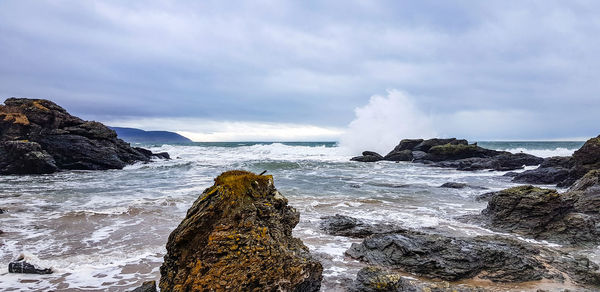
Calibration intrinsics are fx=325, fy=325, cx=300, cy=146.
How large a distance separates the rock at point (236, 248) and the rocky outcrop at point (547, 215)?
260 inches

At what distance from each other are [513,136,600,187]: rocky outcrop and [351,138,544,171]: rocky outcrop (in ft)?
19.1

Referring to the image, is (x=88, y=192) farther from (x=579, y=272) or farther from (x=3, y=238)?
(x=579, y=272)

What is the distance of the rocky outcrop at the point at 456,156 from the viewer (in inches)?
1177

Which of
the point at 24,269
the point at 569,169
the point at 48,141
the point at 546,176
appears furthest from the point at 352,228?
the point at 48,141

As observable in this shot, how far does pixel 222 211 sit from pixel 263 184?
759 mm

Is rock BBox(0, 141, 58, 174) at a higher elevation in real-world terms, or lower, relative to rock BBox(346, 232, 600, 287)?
higher

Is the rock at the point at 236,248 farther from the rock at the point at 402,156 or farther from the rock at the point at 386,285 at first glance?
the rock at the point at 402,156

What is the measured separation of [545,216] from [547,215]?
5cm

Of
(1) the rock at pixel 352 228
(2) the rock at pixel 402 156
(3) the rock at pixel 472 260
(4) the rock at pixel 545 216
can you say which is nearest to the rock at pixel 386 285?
(3) the rock at pixel 472 260

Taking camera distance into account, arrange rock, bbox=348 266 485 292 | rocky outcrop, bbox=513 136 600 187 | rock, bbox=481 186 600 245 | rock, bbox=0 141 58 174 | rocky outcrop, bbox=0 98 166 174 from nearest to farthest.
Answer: rock, bbox=348 266 485 292
rock, bbox=481 186 600 245
rocky outcrop, bbox=513 136 600 187
rock, bbox=0 141 58 174
rocky outcrop, bbox=0 98 166 174

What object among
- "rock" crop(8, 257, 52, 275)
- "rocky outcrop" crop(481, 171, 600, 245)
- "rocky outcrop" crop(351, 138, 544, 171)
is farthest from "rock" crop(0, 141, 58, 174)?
"rocky outcrop" crop(351, 138, 544, 171)

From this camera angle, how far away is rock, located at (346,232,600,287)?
504cm

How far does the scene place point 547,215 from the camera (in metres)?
8.05

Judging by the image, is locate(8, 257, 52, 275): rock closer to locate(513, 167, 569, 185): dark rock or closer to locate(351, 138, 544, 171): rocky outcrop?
locate(513, 167, 569, 185): dark rock
